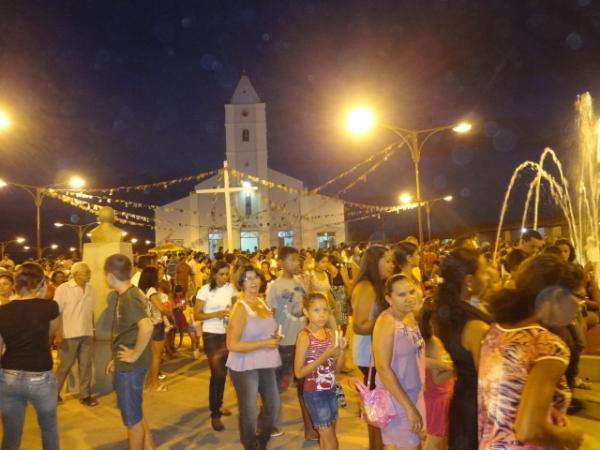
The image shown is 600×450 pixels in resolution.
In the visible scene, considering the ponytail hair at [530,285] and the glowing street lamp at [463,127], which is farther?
the glowing street lamp at [463,127]

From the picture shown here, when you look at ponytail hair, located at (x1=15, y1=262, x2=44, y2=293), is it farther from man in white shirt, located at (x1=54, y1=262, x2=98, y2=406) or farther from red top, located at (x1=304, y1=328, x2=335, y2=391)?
man in white shirt, located at (x1=54, y1=262, x2=98, y2=406)

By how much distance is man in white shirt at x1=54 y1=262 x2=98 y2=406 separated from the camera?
23.9 feet

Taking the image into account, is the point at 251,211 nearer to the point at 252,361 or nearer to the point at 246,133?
the point at 246,133

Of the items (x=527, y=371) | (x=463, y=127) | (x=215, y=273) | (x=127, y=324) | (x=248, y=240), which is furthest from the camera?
(x=248, y=240)

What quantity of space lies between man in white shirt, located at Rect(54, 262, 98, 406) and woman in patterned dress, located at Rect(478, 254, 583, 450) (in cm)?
614

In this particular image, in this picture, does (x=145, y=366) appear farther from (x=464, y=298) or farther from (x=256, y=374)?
(x=464, y=298)

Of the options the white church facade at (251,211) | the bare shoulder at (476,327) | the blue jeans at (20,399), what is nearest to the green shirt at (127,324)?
the blue jeans at (20,399)

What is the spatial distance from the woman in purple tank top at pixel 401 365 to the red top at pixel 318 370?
0.73 meters

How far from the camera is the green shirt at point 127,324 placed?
14.9 ft

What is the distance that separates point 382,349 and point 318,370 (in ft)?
3.18

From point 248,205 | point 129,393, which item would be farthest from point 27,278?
point 248,205

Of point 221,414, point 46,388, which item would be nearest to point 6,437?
point 46,388

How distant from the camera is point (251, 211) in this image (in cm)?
4734

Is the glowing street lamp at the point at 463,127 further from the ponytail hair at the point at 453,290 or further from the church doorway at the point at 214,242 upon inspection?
the church doorway at the point at 214,242
